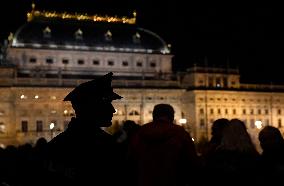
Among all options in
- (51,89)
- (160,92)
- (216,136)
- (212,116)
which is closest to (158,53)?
(160,92)

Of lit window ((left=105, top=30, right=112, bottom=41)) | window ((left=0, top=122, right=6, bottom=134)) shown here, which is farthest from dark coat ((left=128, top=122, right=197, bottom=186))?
lit window ((left=105, top=30, right=112, bottom=41))

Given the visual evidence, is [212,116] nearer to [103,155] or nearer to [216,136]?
[216,136]

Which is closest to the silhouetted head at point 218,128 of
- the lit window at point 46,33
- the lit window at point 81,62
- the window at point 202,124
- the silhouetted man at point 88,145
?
the silhouetted man at point 88,145

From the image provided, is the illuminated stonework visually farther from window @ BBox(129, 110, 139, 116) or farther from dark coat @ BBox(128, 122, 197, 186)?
dark coat @ BBox(128, 122, 197, 186)

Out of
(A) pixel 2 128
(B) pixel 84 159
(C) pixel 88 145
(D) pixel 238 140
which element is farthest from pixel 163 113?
(A) pixel 2 128

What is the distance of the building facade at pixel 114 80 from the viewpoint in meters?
77.6

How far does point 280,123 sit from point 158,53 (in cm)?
2373

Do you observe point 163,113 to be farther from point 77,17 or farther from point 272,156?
point 77,17

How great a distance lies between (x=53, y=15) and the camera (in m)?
92.1

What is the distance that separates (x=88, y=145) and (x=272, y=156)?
306 centimetres

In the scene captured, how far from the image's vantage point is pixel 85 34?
90.9 meters

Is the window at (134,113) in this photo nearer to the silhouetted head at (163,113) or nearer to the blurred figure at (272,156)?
the silhouetted head at (163,113)

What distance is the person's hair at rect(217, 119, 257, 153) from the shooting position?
296 inches

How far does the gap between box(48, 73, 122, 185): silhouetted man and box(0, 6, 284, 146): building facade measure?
71739mm
